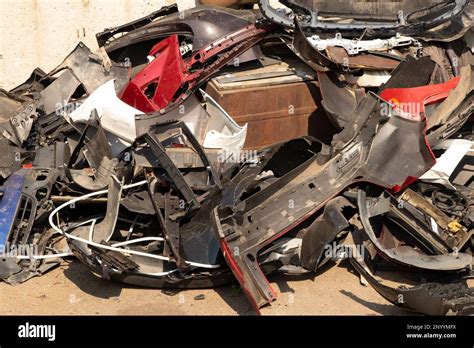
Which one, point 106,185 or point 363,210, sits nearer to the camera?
point 363,210

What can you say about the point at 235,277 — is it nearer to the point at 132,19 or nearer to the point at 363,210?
the point at 363,210

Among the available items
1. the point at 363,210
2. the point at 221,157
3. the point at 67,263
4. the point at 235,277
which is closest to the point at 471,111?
the point at 363,210

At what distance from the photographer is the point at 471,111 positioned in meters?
5.79

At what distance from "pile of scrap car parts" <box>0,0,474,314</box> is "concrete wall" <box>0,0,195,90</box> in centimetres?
145

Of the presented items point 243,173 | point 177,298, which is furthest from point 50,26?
point 177,298

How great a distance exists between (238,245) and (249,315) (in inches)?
19.0

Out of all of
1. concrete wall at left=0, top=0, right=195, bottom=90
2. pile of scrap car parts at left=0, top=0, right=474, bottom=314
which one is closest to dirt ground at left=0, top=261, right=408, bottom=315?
pile of scrap car parts at left=0, top=0, right=474, bottom=314

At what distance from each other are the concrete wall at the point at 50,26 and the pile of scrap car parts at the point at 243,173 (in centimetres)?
145

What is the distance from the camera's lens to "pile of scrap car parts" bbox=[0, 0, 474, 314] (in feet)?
16.0

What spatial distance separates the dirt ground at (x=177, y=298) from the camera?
4.65 m

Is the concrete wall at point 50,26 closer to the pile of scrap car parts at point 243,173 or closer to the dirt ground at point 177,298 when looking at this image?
the pile of scrap car parts at point 243,173

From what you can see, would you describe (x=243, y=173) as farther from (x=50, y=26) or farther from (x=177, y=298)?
(x=50, y=26)

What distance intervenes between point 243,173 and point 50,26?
12.5ft

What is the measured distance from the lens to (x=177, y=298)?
4.82m
